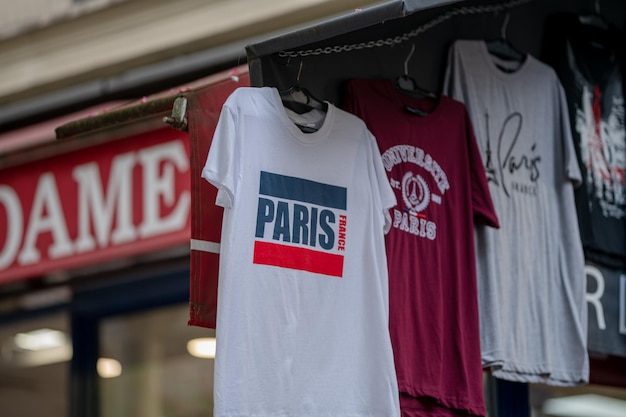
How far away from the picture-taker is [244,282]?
386 centimetres

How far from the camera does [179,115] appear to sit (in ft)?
13.7

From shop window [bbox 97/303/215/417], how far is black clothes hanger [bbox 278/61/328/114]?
3.48 m

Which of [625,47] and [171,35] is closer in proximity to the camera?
[625,47]

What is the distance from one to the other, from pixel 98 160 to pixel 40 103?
911 millimetres

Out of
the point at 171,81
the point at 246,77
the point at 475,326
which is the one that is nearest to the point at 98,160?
the point at 171,81

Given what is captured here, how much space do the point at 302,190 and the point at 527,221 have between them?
1342mm

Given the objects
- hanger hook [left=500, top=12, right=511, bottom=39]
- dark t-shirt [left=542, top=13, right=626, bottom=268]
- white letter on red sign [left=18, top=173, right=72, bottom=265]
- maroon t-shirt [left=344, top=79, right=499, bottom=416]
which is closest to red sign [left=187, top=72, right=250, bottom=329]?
maroon t-shirt [left=344, top=79, right=499, bottom=416]

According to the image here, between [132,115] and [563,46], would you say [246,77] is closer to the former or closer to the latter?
[132,115]

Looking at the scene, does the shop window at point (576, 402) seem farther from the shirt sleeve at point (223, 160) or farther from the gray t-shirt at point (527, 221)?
the shirt sleeve at point (223, 160)

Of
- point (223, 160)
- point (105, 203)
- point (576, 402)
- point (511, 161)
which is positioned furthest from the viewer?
point (105, 203)

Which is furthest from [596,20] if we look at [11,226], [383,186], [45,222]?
[11,226]

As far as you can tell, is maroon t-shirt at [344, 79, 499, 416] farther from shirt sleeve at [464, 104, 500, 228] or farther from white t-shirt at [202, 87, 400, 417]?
white t-shirt at [202, 87, 400, 417]

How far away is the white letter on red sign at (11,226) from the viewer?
26.5ft

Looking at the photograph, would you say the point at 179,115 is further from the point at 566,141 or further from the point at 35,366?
the point at 35,366
